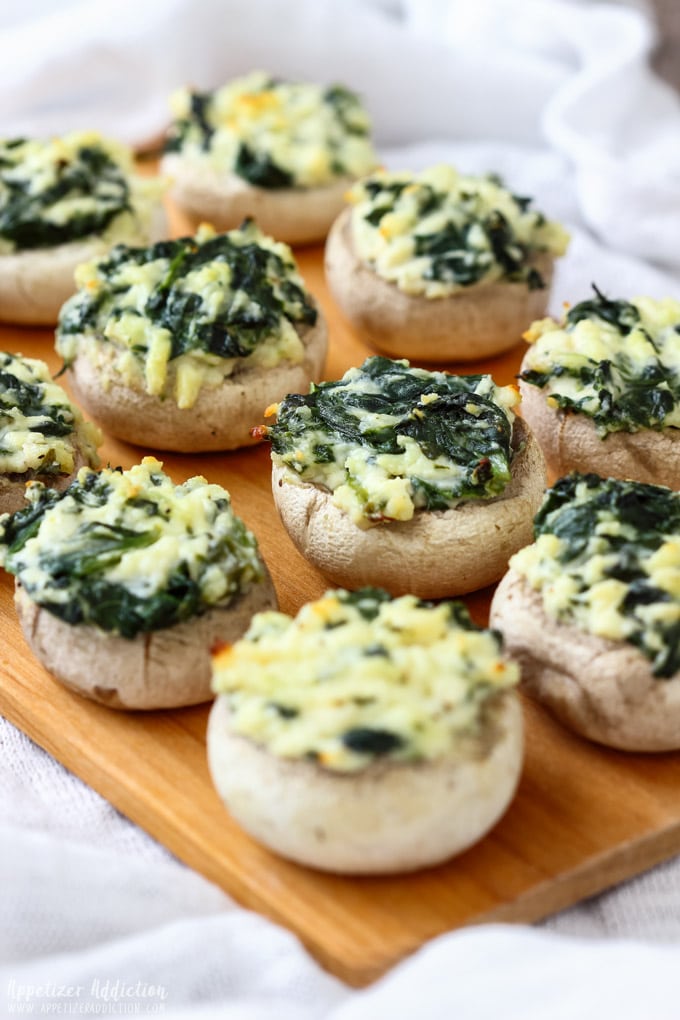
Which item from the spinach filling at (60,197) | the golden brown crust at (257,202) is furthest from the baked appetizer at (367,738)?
the golden brown crust at (257,202)

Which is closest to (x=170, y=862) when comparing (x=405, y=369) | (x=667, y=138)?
(x=405, y=369)

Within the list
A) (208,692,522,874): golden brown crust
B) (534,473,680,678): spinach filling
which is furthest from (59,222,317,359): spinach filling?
(208,692,522,874): golden brown crust

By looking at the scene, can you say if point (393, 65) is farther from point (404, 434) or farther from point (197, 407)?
point (404, 434)

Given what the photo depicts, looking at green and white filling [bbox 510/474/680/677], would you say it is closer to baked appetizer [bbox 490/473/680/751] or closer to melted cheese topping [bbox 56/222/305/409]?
baked appetizer [bbox 490/473/680/751]

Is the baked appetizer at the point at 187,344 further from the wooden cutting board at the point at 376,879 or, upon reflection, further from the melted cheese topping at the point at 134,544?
the wooden cutting board at the point at 376,879

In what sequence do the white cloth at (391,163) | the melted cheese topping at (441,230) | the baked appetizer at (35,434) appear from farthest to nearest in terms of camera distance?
the melted cheese topping at (441,230) → the baked appetizer at (35,434) → the white cloth at (391,163)

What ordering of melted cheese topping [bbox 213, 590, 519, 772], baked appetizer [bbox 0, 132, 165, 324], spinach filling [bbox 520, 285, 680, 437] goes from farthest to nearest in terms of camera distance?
baked appetizer [bbox 0, 132, 165, 324] → spinach filling [bbox 520, 285, 680, 437] → melted cheese topping [bbox 213, 590, 519, 772]

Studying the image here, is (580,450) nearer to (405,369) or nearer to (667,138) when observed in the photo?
(405,369)
